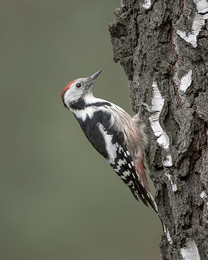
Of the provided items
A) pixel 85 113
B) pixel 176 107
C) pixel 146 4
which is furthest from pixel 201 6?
pixel 85 113

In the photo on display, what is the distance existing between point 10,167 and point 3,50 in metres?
1.65

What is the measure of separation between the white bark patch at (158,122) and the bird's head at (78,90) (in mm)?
1415

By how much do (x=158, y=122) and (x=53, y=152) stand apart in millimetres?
3236

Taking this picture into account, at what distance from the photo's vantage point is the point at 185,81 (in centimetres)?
295

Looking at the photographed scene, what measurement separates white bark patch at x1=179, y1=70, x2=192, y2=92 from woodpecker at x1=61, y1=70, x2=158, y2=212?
87cm

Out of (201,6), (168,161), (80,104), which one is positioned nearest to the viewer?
(201,6)

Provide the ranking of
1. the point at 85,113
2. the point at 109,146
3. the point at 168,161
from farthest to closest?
the point at 85,113, the point at 109,146, the point at 168,161

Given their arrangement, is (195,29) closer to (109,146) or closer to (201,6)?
(201,6)

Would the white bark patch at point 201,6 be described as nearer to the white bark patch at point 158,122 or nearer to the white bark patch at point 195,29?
the white bark patch at point 195,29

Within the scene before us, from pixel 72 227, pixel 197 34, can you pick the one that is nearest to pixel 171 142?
pixel 197 34

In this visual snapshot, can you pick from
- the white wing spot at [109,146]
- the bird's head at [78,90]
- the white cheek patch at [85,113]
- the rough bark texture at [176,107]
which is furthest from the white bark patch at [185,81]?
the bird's head at [78,90]

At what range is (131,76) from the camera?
11.8ft

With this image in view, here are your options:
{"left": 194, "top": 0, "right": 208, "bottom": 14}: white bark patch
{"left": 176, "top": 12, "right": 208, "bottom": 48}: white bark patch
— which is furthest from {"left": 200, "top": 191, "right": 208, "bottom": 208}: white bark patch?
{"left": 194, "top": 0, "right": 208, "bottom": 14}: white bark patch

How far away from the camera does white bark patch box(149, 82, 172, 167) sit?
3.14 metres
